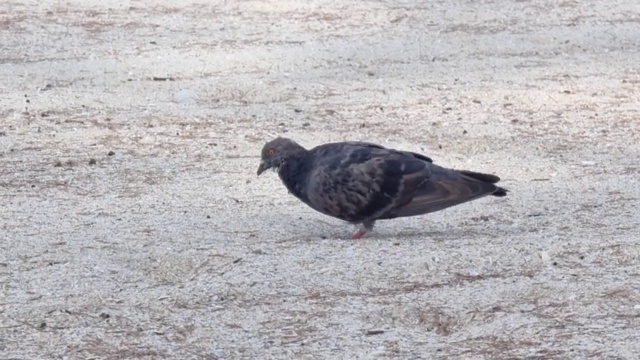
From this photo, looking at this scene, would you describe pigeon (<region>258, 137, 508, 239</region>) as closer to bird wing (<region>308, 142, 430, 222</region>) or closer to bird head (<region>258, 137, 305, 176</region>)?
bird wing (<region>308, 142, 430, 222</region>)

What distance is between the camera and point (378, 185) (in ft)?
23.8

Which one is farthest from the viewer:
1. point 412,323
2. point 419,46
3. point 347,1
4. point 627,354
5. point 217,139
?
point 347,1

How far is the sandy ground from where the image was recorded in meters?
5.74

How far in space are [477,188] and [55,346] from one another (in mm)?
2820

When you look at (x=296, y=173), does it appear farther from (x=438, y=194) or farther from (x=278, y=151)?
(x=438, y=194)

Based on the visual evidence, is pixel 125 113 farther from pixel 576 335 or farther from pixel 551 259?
pixel 576 335

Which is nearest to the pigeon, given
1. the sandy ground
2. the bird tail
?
the bird tail

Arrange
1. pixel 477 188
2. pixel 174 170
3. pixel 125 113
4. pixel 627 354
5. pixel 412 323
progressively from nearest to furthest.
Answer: pixel 627 354 < pixel 412 323 < pixel 477 188 < pixel 174 170 < pixel 125 113

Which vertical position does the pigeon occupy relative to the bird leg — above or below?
above

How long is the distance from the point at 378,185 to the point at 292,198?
135 cm

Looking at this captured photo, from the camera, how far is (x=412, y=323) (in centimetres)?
580

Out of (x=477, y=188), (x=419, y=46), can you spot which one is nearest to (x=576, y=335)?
(x=477, y=188)

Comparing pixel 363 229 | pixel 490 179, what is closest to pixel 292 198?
pixel 363 229

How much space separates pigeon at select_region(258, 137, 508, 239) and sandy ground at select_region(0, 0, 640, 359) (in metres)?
0.22
